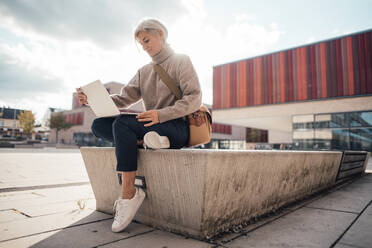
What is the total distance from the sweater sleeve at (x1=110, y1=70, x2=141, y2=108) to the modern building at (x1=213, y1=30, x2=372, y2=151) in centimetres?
1838

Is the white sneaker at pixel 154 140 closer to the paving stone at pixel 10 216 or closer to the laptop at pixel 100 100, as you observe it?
the laptop at pixel 100 100

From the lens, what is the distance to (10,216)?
2305mm

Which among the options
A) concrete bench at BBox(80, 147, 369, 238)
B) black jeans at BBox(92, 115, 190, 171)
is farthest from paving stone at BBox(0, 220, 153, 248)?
black jeans at BBox(92, 115, 190, 171)

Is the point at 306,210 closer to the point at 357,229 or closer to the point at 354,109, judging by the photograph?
the point at 357,229

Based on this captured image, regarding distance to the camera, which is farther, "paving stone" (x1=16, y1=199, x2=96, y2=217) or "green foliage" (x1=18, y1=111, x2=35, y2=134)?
"green foliage" (x1=18, y1=111, x2=35, y2=134)

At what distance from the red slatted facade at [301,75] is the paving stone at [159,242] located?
19.1 meters

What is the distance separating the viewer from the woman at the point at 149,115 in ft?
6.13

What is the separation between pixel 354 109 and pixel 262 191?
18182 millimetres

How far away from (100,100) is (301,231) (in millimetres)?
1957

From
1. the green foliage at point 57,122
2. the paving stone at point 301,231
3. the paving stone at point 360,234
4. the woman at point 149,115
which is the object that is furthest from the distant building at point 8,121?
the paving stone at point 360,234

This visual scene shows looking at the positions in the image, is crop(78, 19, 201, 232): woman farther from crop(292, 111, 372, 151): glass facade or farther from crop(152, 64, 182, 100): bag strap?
crop(292, 111, 372, 151): glass facade

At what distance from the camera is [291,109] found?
19203 millimetres

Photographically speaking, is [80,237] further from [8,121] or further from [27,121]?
[8,121]

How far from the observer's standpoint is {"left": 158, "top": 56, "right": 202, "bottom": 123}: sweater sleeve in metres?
1.90
